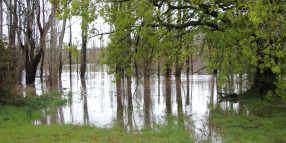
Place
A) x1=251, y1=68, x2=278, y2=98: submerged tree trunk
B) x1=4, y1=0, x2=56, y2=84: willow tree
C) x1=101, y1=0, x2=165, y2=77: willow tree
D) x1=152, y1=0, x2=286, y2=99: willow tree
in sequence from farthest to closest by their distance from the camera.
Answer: x1=4, y1=0, x2=56, y2=84: willow tree → x1=251, y1=68, x2=278, y2=98: submerged tree trunk → x1=101, y1=0, x2=165, y2=77: willow tree → x1=152, y1=0, x2=286, y2=99: willow tree

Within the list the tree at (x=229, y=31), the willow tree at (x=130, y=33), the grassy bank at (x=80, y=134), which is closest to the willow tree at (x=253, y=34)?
the tree at (x=229, y=31)

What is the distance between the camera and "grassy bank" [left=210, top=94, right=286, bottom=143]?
744 centimetres

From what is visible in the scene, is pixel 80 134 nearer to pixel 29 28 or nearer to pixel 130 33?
pixel 130 33

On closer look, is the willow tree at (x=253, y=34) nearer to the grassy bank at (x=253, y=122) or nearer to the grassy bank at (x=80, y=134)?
the grassy bank at (x=253, y=122)

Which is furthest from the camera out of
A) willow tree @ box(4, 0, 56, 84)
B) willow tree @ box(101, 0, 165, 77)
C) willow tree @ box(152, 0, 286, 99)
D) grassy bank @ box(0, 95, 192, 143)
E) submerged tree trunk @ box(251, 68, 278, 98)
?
willow tree @ box(4, 0, 56, 84)

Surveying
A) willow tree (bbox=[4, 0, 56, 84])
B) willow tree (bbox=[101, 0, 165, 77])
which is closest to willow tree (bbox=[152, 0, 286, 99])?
willow tree (bbox=[101, 0, 165, 77])

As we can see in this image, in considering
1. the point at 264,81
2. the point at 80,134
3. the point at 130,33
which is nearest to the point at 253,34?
the point at 264,81

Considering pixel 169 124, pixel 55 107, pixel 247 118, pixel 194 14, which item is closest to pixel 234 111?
pixel 247 118

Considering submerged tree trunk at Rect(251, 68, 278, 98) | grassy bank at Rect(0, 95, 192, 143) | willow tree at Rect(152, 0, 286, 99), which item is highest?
willow tree at Rect(152, 0, 286, 99)

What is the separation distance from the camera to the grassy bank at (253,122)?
744 centimetres

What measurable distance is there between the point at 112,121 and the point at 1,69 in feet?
17.4

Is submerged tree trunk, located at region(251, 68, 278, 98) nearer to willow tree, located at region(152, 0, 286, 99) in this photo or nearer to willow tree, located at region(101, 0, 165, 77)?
willow tree, located at region(152, 0, 286, 99)

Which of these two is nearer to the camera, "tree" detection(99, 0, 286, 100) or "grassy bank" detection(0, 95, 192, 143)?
"grassy bank" detection(0, 95, 192, 143)

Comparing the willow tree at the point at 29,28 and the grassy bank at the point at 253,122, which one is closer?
the grassy bank at the point at 253,122
